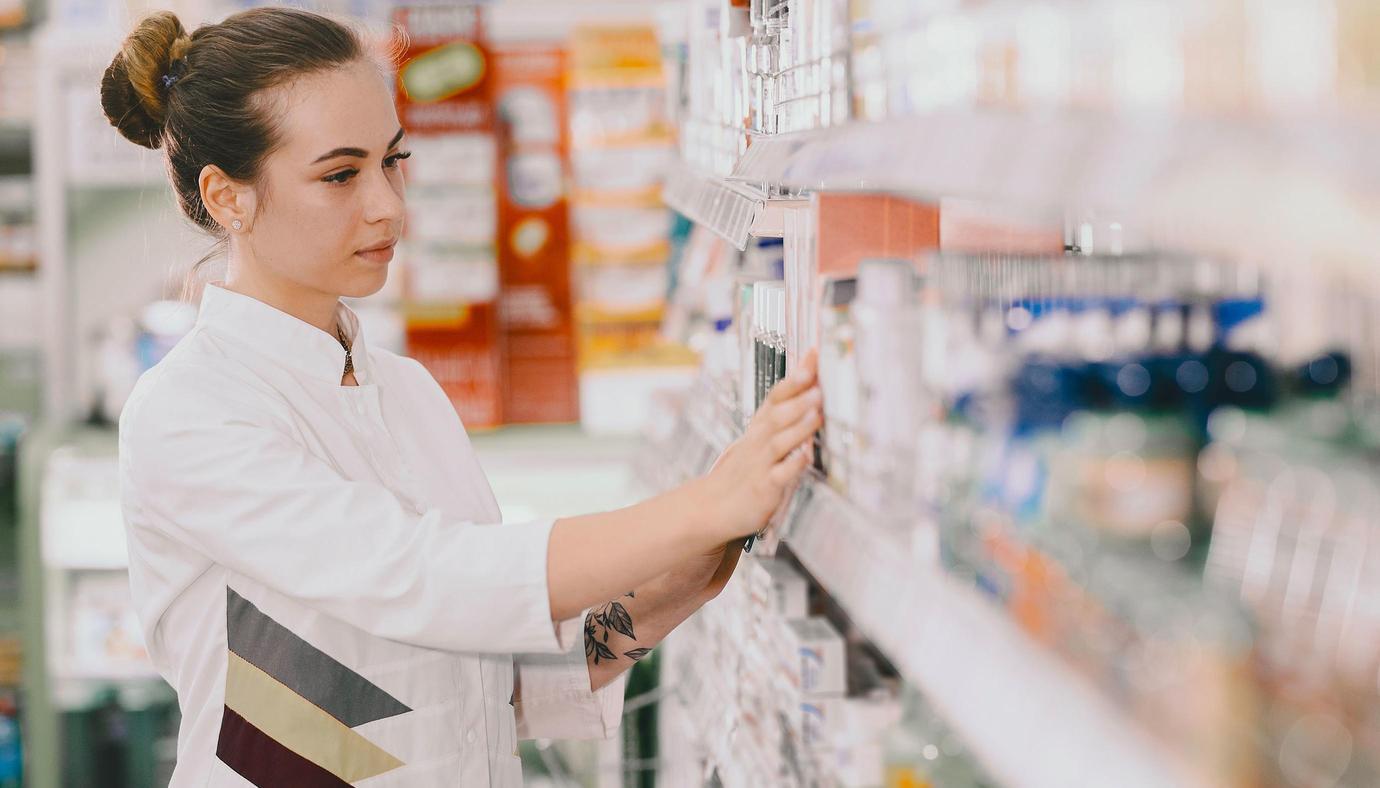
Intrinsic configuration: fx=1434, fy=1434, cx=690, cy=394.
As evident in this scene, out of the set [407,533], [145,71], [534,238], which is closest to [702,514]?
[407,533]

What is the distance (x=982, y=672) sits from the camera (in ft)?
2.74

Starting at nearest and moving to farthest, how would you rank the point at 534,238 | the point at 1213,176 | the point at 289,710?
the point at 1213,176, the point at 289,710, the point at 534,238

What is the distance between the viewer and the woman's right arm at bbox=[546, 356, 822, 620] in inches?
51.8

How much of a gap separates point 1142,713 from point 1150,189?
0.27m

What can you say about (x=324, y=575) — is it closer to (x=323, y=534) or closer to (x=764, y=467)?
(x=323, y=534)

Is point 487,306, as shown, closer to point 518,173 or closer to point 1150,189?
point 518,173

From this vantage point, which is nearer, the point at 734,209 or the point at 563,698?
the point at 734,209

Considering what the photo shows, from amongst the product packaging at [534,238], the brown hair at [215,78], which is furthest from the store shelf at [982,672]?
the product packaging at [534,238]

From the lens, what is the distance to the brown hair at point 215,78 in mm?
1756

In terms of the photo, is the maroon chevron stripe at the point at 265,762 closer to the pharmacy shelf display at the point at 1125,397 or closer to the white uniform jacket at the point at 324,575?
the white uniform jacket at the point at 324,575

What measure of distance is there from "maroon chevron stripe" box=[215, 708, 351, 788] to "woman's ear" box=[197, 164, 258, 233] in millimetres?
607

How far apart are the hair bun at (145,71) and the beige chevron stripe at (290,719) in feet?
2.53

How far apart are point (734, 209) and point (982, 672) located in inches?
37.5

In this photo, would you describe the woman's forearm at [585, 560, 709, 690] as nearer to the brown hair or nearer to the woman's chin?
the woman's chin
